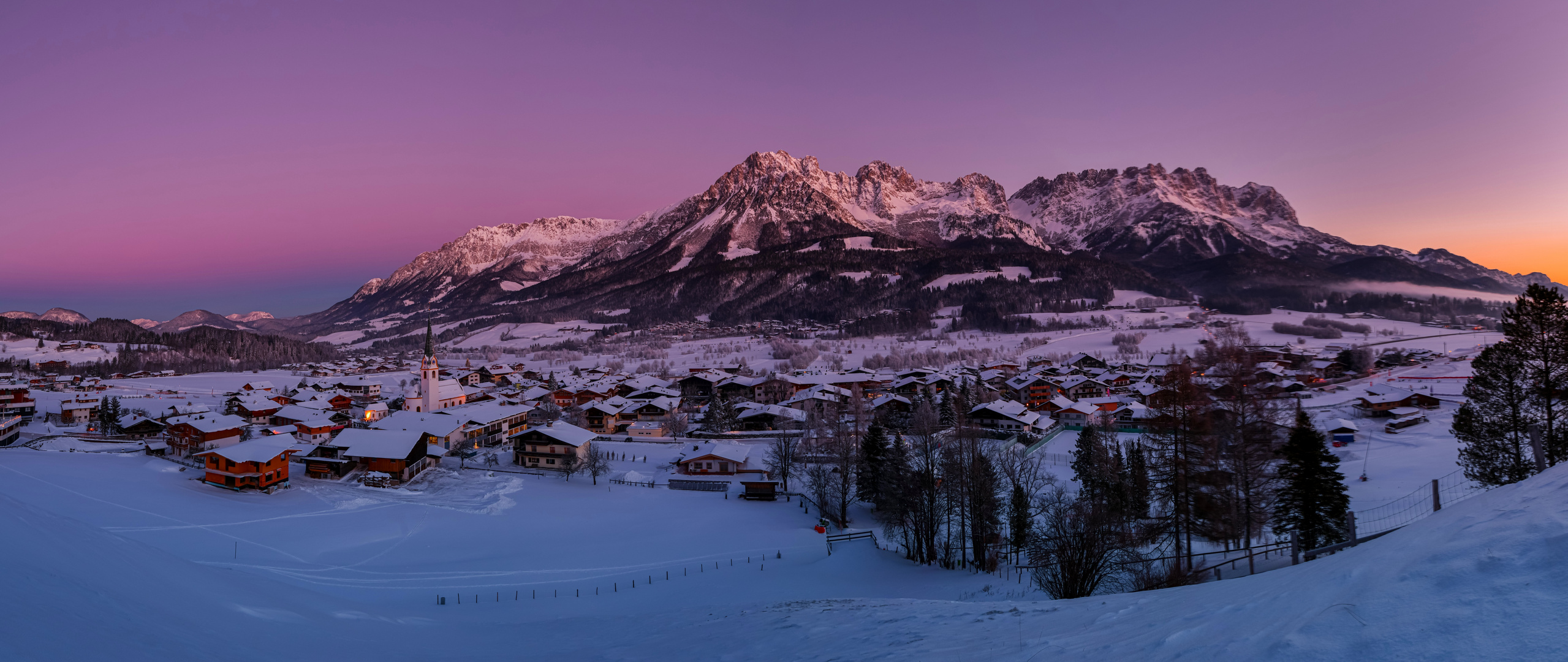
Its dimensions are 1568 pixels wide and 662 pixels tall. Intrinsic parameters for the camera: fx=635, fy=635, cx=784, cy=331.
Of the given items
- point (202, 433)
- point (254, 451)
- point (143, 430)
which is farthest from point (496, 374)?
point (254, 451)

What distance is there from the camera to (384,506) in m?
27.4

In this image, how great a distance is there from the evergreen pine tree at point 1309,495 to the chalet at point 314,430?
2185 inches

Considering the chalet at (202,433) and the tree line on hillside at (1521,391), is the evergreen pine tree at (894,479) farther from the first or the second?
the chalet at (202,433)

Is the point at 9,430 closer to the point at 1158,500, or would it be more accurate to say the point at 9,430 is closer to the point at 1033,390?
the point at 1158,500

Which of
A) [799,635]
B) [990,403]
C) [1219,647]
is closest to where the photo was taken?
[1219,647]

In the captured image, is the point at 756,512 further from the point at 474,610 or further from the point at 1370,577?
the point at 1370,577

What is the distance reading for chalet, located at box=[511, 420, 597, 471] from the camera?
3866cm

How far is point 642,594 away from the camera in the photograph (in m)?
16.6

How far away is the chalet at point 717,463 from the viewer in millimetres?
37656

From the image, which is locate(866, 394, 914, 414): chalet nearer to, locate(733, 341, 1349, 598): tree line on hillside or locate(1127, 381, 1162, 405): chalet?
locate(1127, 381, 1162, 405): chalet

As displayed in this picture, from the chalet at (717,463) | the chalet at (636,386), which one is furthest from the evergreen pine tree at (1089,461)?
the chalet at (636,386)

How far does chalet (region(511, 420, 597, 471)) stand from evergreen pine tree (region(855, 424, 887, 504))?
18381 millimetres

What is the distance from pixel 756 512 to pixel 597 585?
1169 cm

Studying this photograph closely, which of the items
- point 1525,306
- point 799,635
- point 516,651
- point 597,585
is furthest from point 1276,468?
point 597,585
